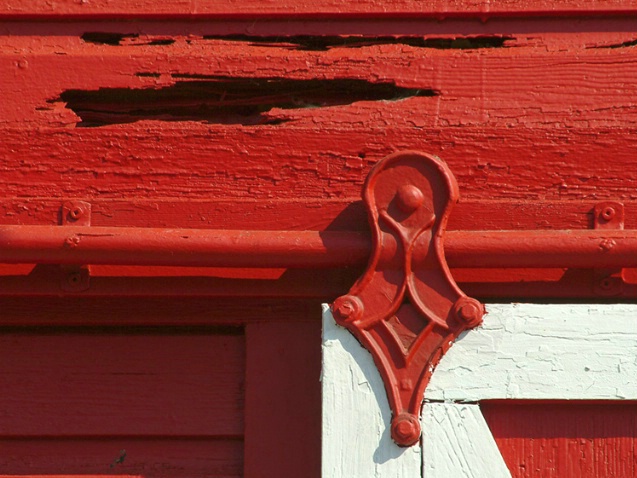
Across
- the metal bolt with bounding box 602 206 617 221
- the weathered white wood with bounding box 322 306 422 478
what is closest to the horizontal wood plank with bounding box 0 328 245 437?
the weathered white wood with bounding box 322 306 422 478

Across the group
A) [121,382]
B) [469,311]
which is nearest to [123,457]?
[121,382]

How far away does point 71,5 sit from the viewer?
1850 mm

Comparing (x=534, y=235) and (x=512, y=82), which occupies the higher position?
(x=512, y=82)

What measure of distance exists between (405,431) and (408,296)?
0.83 feet

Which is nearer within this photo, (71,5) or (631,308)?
(631,308)

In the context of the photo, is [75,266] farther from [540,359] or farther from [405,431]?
[540,359]

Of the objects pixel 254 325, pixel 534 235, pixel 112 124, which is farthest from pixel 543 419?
pixel 112 124

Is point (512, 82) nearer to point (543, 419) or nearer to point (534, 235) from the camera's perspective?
point (534, 235)

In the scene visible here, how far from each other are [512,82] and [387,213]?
16.5 inches

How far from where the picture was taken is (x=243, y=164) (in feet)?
5.94

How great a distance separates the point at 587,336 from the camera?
164 cm

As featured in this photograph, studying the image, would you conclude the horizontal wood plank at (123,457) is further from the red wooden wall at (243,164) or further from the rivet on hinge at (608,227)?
the rivet on hinge at (608,227)

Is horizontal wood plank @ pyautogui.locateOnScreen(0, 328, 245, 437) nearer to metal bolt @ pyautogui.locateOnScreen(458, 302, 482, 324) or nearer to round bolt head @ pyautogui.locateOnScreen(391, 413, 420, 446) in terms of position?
round bolt head @ pyautogui.locateOnScreen(391, 413, 420, 446)

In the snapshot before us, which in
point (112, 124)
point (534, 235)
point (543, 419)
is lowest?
point (543, 419)
